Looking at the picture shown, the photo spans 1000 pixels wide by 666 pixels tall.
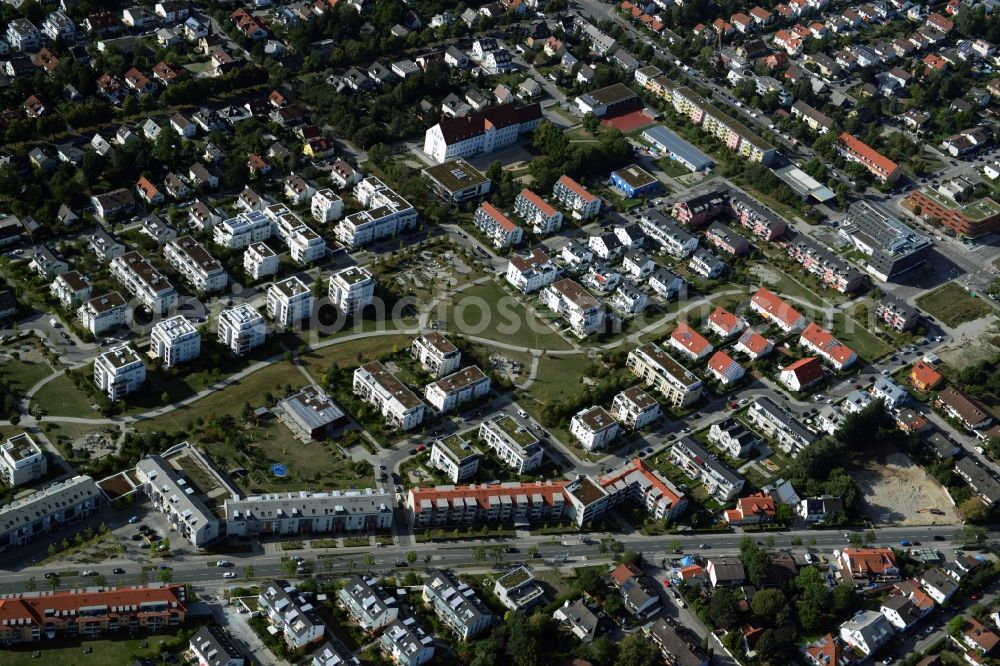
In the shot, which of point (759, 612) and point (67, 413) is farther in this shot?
point (67, 413)

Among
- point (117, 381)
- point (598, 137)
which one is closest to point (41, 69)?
point (117, 381)

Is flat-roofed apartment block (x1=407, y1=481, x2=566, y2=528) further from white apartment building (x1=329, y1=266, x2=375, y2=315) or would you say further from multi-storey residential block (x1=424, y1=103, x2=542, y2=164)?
multi-storey residential block (x1=424, y1=103, x2=542, y2=164)

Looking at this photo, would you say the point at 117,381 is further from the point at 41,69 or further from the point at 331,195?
the point at 41,69

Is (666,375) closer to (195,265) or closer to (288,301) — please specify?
(288,301)

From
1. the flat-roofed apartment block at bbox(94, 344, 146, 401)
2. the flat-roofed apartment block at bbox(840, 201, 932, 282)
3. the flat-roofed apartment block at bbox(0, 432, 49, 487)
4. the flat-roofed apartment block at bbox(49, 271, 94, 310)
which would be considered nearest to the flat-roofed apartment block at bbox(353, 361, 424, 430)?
the flat-roofed apartment block at bbox(94, 344, 146, 401)

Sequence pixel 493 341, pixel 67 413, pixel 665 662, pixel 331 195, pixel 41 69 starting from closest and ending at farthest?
pixel 665 662, pixel 67 413, pixel 493 341, pixel 331 195, pixel 41 69

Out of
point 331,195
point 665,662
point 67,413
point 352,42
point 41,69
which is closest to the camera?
point 665,662

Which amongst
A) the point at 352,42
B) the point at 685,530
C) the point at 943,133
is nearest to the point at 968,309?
the point at 943,133
